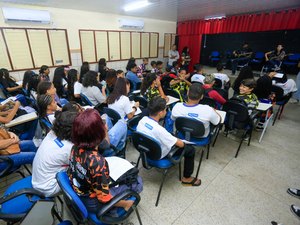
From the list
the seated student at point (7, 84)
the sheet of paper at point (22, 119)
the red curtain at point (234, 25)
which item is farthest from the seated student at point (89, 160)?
the red curtain at point (234, 25)

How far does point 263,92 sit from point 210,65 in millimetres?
6931

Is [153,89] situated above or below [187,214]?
above

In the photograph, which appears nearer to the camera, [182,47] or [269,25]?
[269,25]

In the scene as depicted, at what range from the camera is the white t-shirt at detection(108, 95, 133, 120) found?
2312 mm

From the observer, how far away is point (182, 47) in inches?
356

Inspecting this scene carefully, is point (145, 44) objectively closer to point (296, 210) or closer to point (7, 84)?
point (7, 84)

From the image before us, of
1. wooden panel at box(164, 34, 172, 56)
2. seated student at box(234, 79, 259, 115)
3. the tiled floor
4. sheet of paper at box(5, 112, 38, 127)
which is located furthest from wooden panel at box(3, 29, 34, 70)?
wooden panel at box(164, 34, 172, 56)

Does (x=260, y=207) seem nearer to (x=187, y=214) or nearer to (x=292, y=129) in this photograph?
(x=187, y=214)

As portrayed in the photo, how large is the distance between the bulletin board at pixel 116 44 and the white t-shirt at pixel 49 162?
5020 mm

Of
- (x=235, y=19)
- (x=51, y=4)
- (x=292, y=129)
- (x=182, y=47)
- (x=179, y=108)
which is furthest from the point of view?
(x=182, y=47)

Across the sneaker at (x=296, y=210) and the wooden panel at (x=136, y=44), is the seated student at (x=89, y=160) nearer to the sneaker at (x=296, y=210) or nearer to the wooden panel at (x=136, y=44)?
the sneaker at (x=296, y=210)

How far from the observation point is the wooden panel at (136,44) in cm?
671

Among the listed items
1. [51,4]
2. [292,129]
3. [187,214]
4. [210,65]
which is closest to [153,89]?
[187,214]

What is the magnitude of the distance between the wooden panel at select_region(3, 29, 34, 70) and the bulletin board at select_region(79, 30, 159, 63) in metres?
1.53
